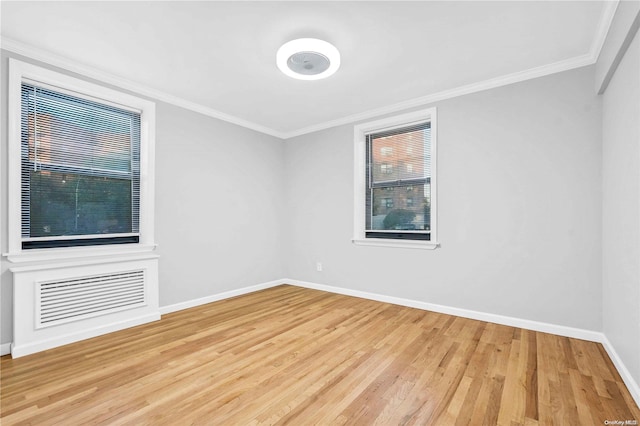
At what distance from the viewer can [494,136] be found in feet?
10.8

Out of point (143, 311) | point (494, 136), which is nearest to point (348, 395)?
point (143, 311)

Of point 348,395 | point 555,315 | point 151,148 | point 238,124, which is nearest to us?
point 348,395

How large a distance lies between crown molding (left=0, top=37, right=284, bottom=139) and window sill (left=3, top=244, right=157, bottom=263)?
1801mm

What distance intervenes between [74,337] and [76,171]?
1661mm

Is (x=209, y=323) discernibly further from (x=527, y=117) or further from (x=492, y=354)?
(x=527, y=117)

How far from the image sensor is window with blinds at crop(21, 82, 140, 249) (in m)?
2.77

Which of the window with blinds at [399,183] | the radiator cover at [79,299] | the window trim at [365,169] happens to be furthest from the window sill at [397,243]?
the radiator cover at [79,299]

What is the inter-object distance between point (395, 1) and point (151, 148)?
3.05 meters

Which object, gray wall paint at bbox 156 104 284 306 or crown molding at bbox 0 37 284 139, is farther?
gray wall paint at bbox 156 104 284 306

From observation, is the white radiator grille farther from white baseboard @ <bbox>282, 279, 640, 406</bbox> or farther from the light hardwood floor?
white baseboard @ <bbox>282, 279, 640, 406</bbox>

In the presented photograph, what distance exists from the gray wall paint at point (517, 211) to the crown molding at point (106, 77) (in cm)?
302

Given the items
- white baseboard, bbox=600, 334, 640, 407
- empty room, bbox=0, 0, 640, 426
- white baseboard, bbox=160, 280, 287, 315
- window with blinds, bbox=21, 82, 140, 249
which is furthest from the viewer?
white baseboard, bbox=160, 280, 287, 315

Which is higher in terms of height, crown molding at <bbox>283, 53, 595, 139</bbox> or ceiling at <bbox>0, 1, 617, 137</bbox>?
ceiling at <bbox>0, 1, 617, 137</bbox>

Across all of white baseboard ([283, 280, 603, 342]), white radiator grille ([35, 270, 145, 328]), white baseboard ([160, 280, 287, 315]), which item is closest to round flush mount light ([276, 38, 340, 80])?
white radiator grille ([35, 270, 145, 328])
